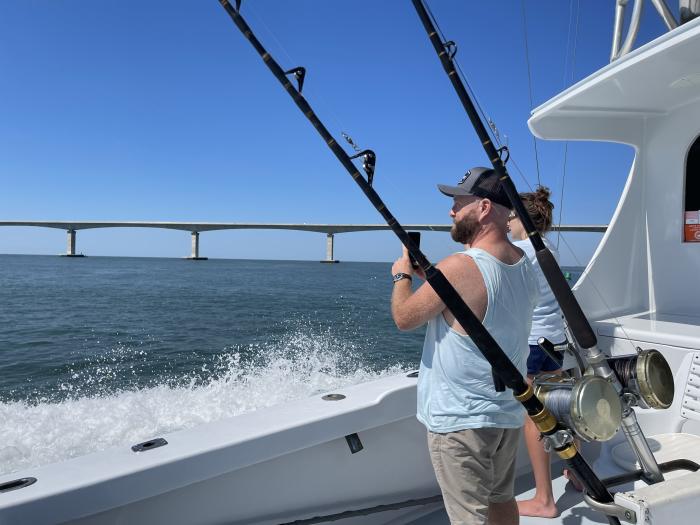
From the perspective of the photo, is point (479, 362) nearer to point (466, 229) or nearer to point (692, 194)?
point (466, 229)

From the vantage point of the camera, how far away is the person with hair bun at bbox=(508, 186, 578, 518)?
2381mm

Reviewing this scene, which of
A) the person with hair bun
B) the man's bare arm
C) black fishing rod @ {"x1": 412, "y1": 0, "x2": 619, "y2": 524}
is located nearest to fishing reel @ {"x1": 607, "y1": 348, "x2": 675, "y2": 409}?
black fishing rod @ {"x1": 412, "y1": 0, "x2": 619, "y2": 524}

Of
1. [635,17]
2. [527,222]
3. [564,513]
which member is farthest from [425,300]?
[635,17]

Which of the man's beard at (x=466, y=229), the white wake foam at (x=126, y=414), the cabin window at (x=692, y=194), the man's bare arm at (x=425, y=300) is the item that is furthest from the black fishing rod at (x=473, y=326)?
the white wake foam at (x=126, y=414)

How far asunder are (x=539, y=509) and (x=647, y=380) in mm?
1165

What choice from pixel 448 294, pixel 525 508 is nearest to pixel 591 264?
pixel 525 508

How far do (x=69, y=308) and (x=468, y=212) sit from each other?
19.8m

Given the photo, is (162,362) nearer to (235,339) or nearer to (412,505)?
(235,339)

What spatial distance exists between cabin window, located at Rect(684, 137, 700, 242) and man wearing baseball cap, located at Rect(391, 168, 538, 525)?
2082 millimetres

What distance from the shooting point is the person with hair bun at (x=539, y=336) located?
2381 mm

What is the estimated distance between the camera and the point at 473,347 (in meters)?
1.51

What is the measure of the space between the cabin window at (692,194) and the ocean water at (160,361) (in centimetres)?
275

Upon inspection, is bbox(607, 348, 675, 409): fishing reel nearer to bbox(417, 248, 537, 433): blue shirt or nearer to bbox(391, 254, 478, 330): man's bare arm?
bbox(417, 248, 537, 433): blue shirt

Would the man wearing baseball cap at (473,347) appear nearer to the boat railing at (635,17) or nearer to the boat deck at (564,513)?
the boat deck at (564,513)
